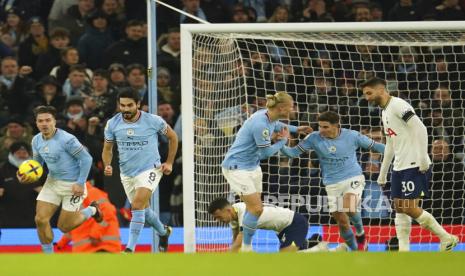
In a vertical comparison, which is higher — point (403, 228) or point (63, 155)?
point (63, 155)

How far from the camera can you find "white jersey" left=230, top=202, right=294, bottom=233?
1122 cm

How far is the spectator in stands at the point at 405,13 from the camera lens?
15203 mm

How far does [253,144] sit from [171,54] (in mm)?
3939

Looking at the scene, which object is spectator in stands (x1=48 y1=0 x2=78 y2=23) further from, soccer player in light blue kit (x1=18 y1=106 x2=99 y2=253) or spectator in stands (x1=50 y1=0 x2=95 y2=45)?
soccer player in light blue kit (x1=18 y1=106 x2=99 y2=253)

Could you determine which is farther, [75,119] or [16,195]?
[75,119]

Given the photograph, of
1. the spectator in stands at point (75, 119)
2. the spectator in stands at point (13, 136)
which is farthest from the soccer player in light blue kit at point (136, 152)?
the spectator in stands at point (13, 136)

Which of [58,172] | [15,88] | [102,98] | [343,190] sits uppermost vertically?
[15,88]

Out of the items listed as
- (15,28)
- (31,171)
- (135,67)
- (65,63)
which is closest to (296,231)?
(31,171)

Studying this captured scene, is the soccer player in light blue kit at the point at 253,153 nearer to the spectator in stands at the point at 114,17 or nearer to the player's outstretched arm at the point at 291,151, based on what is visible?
the player's outstretched arm at the point at 291,151

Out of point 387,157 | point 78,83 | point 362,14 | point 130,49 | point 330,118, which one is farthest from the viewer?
point 130,49

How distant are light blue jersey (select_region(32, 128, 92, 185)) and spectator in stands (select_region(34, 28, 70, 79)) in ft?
13.0

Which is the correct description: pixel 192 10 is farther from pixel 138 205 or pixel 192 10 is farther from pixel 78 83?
pixel 138 205

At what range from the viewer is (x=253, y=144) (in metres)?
11.2

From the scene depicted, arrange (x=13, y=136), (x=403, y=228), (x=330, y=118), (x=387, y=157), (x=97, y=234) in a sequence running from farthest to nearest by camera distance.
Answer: (x=13, y=136) → (x=97, y=234) → (x=330, y=118) → (x=403, y=228) → (x=387, y=157)
